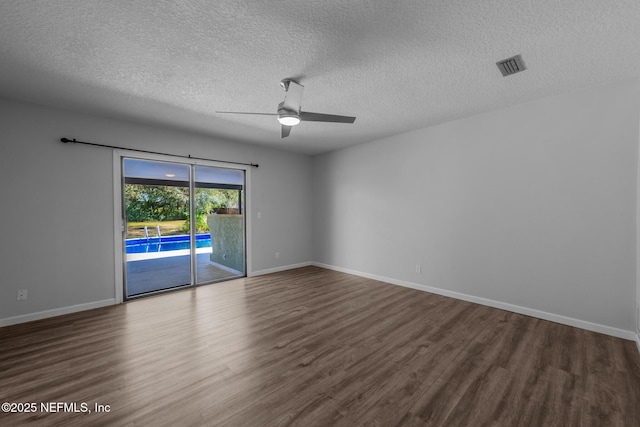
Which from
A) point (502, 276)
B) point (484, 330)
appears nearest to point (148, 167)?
point (484, 330)

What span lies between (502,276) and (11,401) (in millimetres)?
4719

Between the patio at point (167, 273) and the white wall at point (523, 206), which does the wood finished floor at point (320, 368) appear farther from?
the patio at point (167, 273)

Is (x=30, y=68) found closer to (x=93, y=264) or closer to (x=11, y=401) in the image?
(x=93, y=264)

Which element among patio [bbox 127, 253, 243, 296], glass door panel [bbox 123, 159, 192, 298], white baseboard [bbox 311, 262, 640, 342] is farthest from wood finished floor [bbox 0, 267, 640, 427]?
glass door panel [bbox 123, 159, 192, 298]

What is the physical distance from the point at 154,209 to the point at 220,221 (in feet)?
5.32

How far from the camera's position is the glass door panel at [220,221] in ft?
14.9

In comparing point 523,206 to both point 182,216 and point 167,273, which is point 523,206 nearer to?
point 182,216

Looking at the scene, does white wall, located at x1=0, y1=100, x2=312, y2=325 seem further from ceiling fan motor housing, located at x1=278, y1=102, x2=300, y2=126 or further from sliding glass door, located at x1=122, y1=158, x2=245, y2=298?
A: ceiling fan motor housing, located at x1=278, y1=102, x2=300, y2=126

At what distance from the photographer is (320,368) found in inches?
79.7

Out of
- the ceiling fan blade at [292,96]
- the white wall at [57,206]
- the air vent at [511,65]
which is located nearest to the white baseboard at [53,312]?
the white wall at [57,206]

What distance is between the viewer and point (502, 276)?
3242 millimetres

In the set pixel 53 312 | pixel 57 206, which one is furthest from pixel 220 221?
pixel 53 312

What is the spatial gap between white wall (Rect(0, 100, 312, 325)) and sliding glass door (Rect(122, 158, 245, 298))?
0.30m

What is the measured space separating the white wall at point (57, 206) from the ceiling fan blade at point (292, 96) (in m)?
2.63
